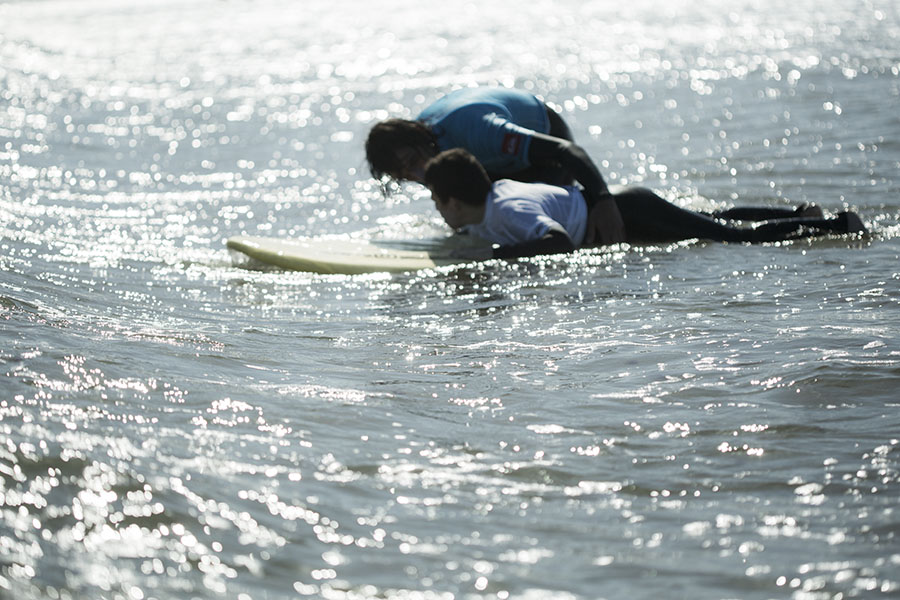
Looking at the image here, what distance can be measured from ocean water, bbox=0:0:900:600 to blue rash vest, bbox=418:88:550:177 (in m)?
0.57

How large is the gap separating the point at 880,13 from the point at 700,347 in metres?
15.8

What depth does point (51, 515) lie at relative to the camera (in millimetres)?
2391

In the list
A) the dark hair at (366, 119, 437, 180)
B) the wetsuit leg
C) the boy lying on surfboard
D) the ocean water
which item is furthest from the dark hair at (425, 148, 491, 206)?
the wetsuit leg

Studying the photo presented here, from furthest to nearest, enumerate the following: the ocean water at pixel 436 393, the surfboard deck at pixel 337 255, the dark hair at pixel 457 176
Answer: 1. the surfboard deck at pixel 337 255
2. the dark hair at pixel 457 176
3. the ocean water at pixel 436 393

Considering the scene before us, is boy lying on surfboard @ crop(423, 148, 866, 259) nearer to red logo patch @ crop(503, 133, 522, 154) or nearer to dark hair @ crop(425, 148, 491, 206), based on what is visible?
dark hair @ crop(425, 148, 491, 206)

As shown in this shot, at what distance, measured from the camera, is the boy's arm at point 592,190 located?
596 cm

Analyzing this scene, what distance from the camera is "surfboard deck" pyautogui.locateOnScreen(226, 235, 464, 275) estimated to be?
5.88 meters

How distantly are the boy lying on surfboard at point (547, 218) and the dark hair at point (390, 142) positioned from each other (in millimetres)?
173

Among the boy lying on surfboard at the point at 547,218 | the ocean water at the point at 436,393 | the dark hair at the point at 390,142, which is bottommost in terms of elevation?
the ocean water at the point at 436,393

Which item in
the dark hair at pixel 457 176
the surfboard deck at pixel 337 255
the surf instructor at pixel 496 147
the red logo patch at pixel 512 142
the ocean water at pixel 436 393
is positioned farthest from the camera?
the red logo patch at pixel 512 142

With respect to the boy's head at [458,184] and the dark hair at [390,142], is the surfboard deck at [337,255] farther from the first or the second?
the dark hair at [390,142]

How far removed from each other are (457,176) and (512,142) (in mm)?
514

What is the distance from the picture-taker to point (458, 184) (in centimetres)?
582

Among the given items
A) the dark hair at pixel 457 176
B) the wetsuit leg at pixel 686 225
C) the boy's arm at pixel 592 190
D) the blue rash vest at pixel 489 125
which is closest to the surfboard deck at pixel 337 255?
the dark hair at pixel 457 176
